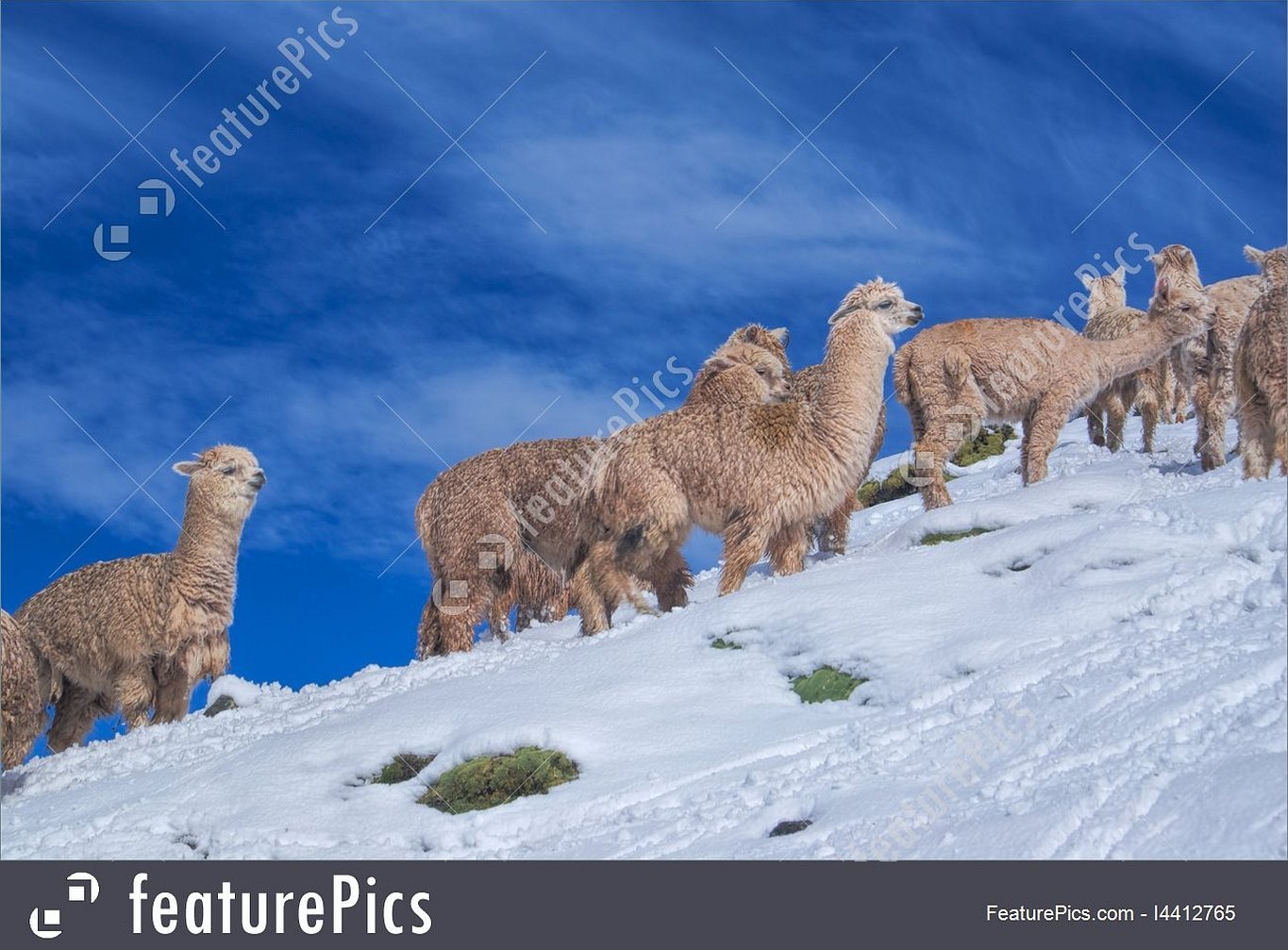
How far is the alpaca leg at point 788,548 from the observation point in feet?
41.2

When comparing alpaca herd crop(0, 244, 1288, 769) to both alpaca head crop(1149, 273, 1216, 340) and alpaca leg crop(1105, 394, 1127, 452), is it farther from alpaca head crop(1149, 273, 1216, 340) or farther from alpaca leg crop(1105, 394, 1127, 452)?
alpaca leg crop(1105, 394, 1127, 452)

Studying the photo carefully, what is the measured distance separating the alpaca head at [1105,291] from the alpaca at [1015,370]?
6995 mm

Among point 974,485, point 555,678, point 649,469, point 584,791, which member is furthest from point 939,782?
point 974,485

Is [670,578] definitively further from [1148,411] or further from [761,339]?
[1148,411]

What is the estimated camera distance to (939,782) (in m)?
7.59

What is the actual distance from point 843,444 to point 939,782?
5.41 metres

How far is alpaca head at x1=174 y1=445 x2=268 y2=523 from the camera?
15.1 m

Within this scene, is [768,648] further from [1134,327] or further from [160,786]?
[1134,327]

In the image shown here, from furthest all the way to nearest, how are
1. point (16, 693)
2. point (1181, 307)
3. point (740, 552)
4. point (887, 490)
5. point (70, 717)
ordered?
point (887, 490) → point (1181, 307) → point (70, 717) → point (16, 693) → point (740, 552)

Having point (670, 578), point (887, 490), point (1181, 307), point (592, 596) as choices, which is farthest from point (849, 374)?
point (887, 490)

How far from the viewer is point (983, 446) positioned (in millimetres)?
25203

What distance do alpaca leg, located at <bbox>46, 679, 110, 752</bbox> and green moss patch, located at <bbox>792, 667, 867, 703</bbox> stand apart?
28.1 ft

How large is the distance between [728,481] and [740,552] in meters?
0.60

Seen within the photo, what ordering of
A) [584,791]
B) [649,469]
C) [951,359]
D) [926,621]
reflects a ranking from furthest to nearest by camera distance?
[951,359] → [649,469] → [926,621] → [584,791]
